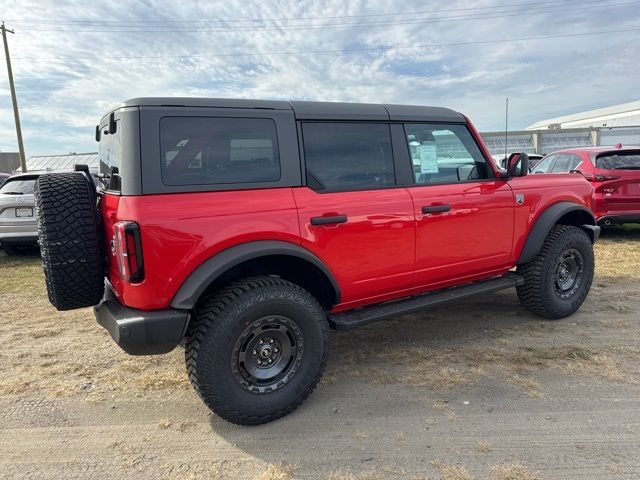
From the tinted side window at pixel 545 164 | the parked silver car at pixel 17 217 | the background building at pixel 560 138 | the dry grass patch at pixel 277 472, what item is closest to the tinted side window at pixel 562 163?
the tinted side window at pixel 545 164

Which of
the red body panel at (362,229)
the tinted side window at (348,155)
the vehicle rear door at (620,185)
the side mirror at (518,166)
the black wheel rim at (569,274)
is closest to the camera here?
the red body panel at (362,229)

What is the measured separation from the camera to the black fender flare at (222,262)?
8.33 ft

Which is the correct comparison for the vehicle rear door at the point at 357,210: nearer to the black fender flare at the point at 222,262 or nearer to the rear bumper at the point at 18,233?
the black fender flare at the point at 222,262

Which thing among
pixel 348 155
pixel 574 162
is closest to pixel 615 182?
pixel 574 162

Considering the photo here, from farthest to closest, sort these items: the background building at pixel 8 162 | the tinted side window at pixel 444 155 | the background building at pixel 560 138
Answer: the background building at pixel 8 162 < the background building at pixel 560 138 < the tinted side window at pixel 444 155

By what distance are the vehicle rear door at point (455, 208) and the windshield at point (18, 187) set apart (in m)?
6.85

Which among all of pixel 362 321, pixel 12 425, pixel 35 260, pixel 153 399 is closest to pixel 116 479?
pixel 153 399

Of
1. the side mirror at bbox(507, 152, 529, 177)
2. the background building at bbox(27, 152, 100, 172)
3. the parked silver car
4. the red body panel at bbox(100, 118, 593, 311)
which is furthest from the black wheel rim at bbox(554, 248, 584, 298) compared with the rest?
the background building at bbox(27, 152, 100, 172)

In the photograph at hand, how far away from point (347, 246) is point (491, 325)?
204 cm

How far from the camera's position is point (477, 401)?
2.99 metres

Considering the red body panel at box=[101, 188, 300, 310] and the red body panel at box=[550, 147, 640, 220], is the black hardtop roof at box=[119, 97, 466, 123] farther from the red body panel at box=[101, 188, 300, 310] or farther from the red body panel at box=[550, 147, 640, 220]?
the red body panel at box=[550, 147, 640, 220]

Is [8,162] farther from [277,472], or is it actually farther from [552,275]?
[277,472]

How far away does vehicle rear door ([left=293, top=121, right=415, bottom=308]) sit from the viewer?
3.00m

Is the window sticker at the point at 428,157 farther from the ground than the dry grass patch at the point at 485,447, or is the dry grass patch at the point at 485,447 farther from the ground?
the window sticker at the point at 428,157
